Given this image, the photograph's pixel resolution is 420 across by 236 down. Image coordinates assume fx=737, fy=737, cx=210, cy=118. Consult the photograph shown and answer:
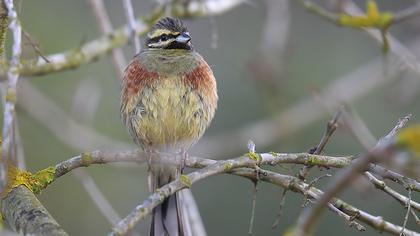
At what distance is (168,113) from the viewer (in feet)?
15.1

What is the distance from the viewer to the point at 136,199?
27.1 ft

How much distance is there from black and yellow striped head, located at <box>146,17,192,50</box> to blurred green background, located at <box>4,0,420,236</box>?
85.4 inches

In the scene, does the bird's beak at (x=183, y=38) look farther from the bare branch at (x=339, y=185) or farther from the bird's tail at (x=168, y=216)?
the bare branch at (x=339, y=185)

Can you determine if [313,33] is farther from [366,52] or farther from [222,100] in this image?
[222,100]

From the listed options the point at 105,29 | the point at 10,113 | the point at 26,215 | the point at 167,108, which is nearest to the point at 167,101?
the point at 167,108

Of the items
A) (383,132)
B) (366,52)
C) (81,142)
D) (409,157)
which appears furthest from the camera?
(366,52)

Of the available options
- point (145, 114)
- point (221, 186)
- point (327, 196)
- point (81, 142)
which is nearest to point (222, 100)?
point (221, 186)

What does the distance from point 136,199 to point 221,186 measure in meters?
0.97

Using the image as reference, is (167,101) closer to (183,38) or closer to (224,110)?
(183,38)

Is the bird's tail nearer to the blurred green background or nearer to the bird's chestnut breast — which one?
the bird's chestnut breast

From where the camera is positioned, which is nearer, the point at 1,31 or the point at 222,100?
the point at 1,31

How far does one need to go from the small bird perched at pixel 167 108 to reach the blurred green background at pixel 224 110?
221 cm

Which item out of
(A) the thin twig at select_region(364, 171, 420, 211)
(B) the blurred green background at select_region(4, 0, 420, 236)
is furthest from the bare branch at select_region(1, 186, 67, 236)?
(B) the blurred green background at select_region(4, 0, 420, 236)

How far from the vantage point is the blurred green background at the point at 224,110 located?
25.3 feet
